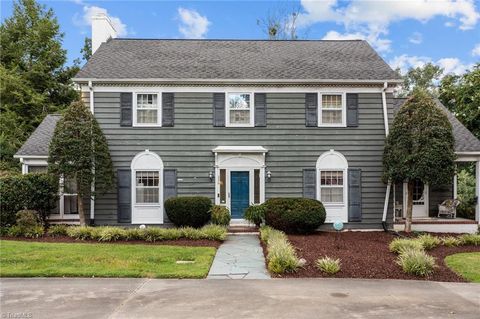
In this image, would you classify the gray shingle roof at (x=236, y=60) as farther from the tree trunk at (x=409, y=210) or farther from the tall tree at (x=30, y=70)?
the tall tree at (x=30, y=70)

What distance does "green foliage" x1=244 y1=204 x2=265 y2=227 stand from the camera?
13.1 meters

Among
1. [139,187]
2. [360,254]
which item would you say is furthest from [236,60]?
[360,254]

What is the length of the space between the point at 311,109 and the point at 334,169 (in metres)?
2.33

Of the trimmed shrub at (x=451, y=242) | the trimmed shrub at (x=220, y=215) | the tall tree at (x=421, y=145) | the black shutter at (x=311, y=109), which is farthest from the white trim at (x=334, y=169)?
the trimmed shrub at (x=451, y=242)

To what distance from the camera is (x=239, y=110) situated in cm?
1436

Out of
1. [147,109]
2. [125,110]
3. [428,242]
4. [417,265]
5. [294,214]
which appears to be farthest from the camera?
[147,109]

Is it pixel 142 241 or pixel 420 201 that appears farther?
pixel 420 201

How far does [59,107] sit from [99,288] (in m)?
23.1

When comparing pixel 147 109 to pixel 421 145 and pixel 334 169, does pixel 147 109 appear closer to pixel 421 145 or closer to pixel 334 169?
pixel 334 169

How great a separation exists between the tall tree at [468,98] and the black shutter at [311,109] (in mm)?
10455

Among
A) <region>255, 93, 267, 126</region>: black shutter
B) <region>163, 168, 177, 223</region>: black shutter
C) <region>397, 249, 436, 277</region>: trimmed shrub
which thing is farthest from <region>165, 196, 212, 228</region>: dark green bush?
<region>397, 249, 436, 277</region>: trimmed shrub

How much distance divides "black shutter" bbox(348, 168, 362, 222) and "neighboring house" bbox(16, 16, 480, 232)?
35mm

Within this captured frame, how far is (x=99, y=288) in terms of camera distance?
7.02m

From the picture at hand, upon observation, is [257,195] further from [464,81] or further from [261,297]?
[464,81]
